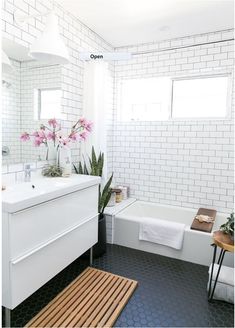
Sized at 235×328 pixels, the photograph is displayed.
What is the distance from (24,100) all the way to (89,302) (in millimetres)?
1894

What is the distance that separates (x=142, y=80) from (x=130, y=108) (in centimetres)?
46

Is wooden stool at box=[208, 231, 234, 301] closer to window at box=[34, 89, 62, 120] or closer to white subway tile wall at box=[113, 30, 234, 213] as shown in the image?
white subway tile wall at box=[113, 30, 234, 213]

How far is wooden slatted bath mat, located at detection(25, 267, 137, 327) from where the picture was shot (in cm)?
174

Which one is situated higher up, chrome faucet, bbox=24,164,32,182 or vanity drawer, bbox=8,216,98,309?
chrome faucet, bbox=24,164,32,182

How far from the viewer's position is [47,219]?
175 cm

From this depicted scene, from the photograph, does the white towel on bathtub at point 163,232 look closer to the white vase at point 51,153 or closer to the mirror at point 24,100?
the white vase at point 51,153

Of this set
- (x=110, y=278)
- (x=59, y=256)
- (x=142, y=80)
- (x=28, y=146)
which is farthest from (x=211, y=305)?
(x=142, y=80)

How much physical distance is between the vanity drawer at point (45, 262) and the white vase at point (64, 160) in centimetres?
57

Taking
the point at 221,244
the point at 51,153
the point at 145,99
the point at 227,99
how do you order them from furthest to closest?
the point at 145,99 → the point at 227,99 → the point at 51,153 → the point at 221,244

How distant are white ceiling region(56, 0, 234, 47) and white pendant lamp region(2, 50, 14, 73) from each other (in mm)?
976

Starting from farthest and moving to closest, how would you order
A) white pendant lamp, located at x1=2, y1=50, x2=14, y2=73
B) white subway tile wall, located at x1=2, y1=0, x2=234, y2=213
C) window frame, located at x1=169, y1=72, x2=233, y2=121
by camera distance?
window frame, located at x1=169, y1=72, x2=233, y2=121 < white subway tile wall, located at x1=2, y1=0, x2=234, y2=213 < white pendant lamp, located at x1=2, y1=50, x2=14, y2=73

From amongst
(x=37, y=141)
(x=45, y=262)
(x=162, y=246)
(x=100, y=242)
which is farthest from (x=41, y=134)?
(x=162, y=246)

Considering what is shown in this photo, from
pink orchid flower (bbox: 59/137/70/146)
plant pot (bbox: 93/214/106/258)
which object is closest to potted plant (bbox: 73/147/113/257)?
plant pot (bbox: 93/214/106/258)

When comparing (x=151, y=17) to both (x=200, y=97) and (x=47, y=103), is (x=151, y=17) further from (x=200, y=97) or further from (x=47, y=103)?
(x=47, y=103)
